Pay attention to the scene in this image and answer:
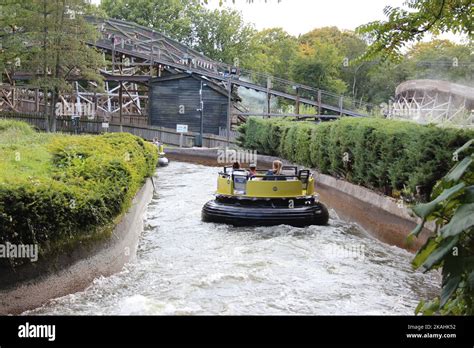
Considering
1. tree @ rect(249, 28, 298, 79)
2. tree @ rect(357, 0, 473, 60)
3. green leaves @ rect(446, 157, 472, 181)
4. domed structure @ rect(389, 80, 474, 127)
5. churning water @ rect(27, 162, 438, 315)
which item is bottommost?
churning water @ rect(27, 162, 438, 315)

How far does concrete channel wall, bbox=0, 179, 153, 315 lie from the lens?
6.96m

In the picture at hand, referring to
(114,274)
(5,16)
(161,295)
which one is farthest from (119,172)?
(5,16)

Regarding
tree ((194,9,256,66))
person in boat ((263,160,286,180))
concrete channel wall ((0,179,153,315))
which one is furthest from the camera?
tree ((194,9,256,66))

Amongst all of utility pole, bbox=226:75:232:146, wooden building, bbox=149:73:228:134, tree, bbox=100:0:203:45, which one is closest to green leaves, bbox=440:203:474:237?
utility pole, bbox=226:75:232:146

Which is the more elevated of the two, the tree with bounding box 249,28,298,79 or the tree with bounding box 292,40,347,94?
the tree with bounding box 249,28,298,79

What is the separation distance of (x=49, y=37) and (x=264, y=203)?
26.2m

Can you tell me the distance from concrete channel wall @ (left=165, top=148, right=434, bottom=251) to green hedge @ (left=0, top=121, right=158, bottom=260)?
4.67 m

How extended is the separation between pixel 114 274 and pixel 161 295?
113 cm

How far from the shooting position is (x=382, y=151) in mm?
15273

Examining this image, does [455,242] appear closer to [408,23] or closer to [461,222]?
[461,222]

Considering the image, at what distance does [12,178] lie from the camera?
771 centimetres

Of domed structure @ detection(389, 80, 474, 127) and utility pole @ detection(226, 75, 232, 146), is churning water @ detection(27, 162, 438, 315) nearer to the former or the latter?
domed structure @ detection(389, 80, 474, 127)

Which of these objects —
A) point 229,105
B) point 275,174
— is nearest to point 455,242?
point 275,174

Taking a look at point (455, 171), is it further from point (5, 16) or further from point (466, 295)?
point (5, 16)
